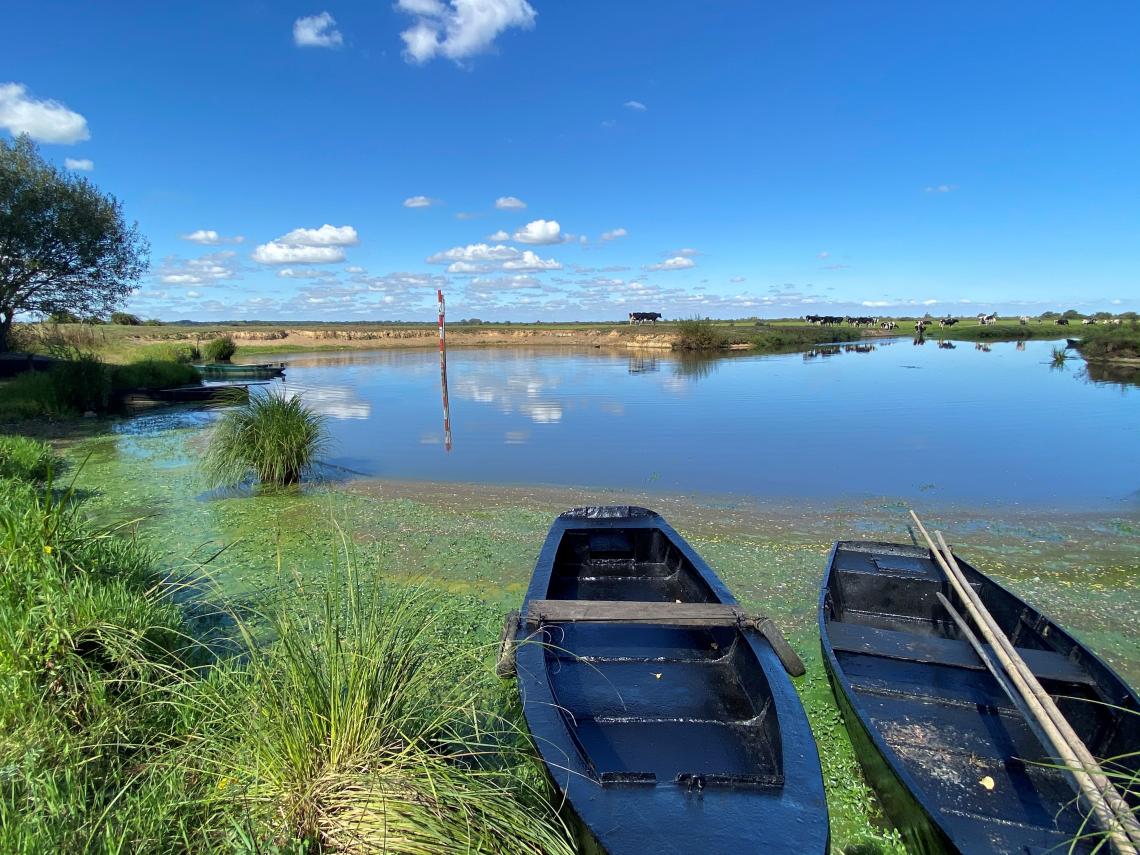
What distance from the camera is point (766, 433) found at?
50.3ft

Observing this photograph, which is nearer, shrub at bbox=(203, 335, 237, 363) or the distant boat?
the distant boat

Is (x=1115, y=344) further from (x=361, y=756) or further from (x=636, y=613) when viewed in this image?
(x=361, y=756)

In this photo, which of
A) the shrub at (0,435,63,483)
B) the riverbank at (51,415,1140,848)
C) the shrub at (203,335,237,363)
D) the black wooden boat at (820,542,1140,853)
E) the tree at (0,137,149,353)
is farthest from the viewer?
the shrub at (203,335,237,363)

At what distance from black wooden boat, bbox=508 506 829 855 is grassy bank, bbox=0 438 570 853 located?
29cm

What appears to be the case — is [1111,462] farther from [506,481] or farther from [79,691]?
[79,691]

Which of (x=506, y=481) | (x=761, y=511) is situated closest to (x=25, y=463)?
(x=506, y=481)

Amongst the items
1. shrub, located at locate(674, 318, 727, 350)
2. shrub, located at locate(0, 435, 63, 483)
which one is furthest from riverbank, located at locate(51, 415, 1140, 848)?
shrub, located at locate(674, 318, 727, 350)

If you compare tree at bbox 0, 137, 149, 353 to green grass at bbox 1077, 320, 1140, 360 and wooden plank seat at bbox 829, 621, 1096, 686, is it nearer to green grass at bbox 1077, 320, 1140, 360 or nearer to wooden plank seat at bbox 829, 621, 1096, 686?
wooden plank seat at bbox 829, 621, 1096, 686

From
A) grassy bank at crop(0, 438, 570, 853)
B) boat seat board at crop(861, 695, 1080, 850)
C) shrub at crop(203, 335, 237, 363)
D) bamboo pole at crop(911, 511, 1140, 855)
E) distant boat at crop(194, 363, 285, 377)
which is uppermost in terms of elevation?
shrub at crop(203, 335, 237, 363)

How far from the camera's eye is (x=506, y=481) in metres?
11.0

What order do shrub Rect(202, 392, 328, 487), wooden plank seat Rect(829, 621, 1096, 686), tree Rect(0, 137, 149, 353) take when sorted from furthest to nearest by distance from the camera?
tree Rect(0, 137, 149, 353) < shrub Rect(202, 392, 328, 487) < wooden plank seat Rect(829, 621, 1096, 686)

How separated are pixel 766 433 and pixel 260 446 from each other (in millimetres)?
11677

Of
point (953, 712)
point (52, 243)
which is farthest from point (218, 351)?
point (953, 712)

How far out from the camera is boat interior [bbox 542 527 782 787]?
10.2 ft
